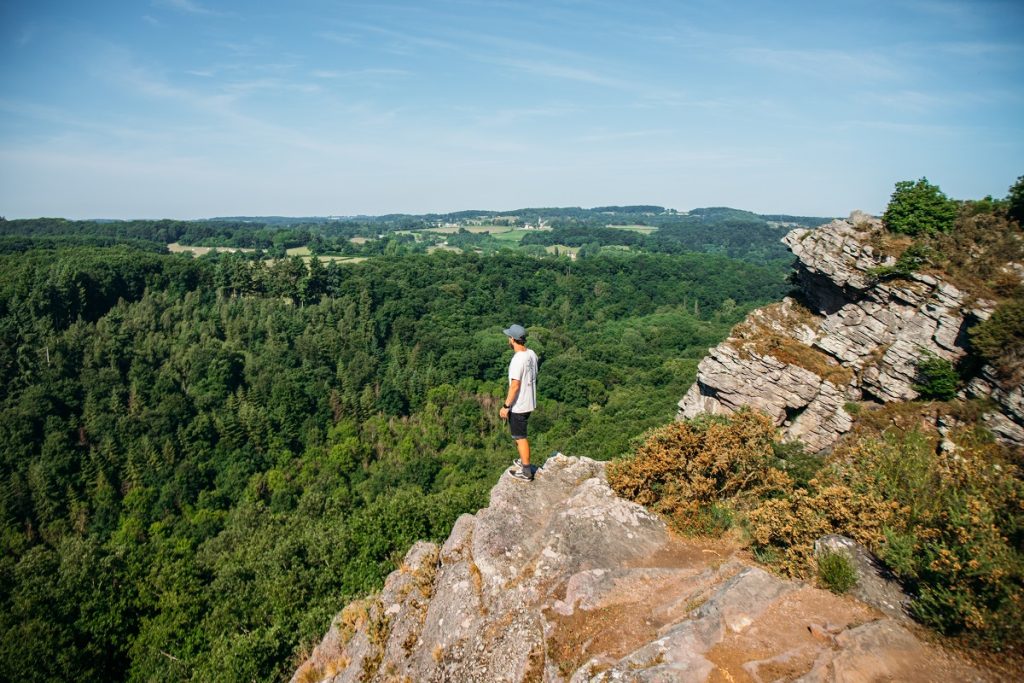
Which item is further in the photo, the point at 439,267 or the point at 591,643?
the point at 439,267

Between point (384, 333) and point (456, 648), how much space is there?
257 ft

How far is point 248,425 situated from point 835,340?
182ft

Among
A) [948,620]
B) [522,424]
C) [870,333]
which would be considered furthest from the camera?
[870,333]

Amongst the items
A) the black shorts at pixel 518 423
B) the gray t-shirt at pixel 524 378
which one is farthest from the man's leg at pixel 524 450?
the gray t-shirt at pixel 524 378

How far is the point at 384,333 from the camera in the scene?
83500 mm

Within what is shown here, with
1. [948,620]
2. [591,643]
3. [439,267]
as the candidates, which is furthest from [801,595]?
[439,267]

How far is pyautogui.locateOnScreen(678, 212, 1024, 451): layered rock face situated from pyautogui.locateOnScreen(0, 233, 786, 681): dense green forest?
43.2 feet

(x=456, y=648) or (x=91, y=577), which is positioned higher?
(x=456, y=648)

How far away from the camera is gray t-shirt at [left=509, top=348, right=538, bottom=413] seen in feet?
31.3

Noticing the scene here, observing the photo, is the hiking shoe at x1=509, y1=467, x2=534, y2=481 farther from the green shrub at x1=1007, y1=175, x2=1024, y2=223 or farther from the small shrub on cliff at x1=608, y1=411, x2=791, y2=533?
the green shrub at x1=1007, y1=175, x2=1024, y2=223

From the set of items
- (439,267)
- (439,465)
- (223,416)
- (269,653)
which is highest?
(439,267)

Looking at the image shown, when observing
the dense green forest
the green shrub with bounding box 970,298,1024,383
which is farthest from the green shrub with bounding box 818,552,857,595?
the green shrub with bounding box 970,298,1024,383

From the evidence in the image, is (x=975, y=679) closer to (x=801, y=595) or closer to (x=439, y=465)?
(x=801, y=595)

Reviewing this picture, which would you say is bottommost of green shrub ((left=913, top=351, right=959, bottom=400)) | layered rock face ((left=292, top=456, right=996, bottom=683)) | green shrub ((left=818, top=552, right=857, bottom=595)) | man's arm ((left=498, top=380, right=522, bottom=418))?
green shrub ((left=913, top=351, right=959, bottom=400))
